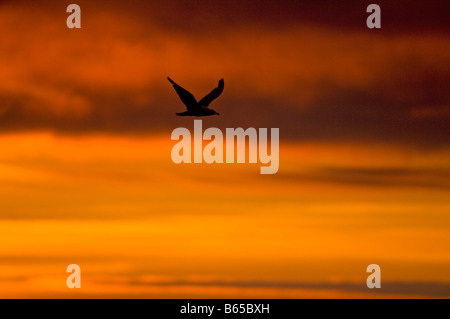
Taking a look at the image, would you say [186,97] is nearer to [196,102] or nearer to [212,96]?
[196,102]

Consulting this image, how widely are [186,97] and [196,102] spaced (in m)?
0.98

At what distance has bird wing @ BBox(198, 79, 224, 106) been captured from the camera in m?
43.6

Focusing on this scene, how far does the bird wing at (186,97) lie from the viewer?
130 ft

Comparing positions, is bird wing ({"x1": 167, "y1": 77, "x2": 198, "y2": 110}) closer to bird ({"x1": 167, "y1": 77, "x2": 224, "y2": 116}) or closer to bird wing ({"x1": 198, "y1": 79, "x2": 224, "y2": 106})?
bird ({"x1": 167, "y1": 77, "x2": 224, "y2": 116})

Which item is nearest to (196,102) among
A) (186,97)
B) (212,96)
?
(186,97)

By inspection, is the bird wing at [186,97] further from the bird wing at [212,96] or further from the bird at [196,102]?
the bird wing at [212,96]

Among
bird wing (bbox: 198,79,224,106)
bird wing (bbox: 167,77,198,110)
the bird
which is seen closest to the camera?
bird wing (bbox: 167,77,198,110)

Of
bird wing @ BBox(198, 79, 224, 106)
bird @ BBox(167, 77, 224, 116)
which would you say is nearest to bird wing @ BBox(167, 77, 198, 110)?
bird @ BBox(167, 77, 224, 116)

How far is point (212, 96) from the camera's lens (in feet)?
145

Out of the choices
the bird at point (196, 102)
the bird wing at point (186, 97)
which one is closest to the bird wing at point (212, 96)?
the bird at point (196, 102)
